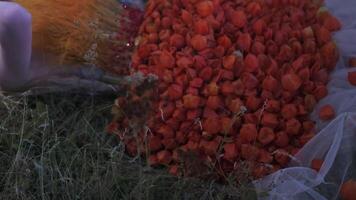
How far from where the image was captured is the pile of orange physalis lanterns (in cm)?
148

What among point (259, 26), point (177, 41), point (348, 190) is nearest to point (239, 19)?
point (259, 26)

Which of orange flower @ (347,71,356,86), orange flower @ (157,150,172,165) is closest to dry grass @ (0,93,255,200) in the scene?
orange flower @ (157,150,172,165)

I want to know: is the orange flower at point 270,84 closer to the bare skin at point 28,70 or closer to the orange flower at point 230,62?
the orange flower at point 230,62

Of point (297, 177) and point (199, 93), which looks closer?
point (297, 177)

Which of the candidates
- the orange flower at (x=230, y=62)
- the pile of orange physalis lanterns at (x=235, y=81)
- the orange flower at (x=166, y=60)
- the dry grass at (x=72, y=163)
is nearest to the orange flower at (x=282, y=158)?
the pile of orange physalis lanterns at (x=235, y=81)

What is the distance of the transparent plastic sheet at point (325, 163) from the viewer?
Result: 1364 mm

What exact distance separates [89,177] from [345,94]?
615 millimetres

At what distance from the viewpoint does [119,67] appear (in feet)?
5.56

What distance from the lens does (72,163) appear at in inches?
59.8

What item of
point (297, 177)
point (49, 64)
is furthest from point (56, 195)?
point (297, 177)

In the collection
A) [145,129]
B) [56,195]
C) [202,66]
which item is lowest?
[56,195]

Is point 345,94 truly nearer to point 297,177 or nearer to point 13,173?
point 297,177

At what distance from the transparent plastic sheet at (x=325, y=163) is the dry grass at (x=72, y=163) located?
0.06 meters

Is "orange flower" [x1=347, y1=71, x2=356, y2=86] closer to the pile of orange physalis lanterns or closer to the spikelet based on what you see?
the pile of orange physalis lanterns
